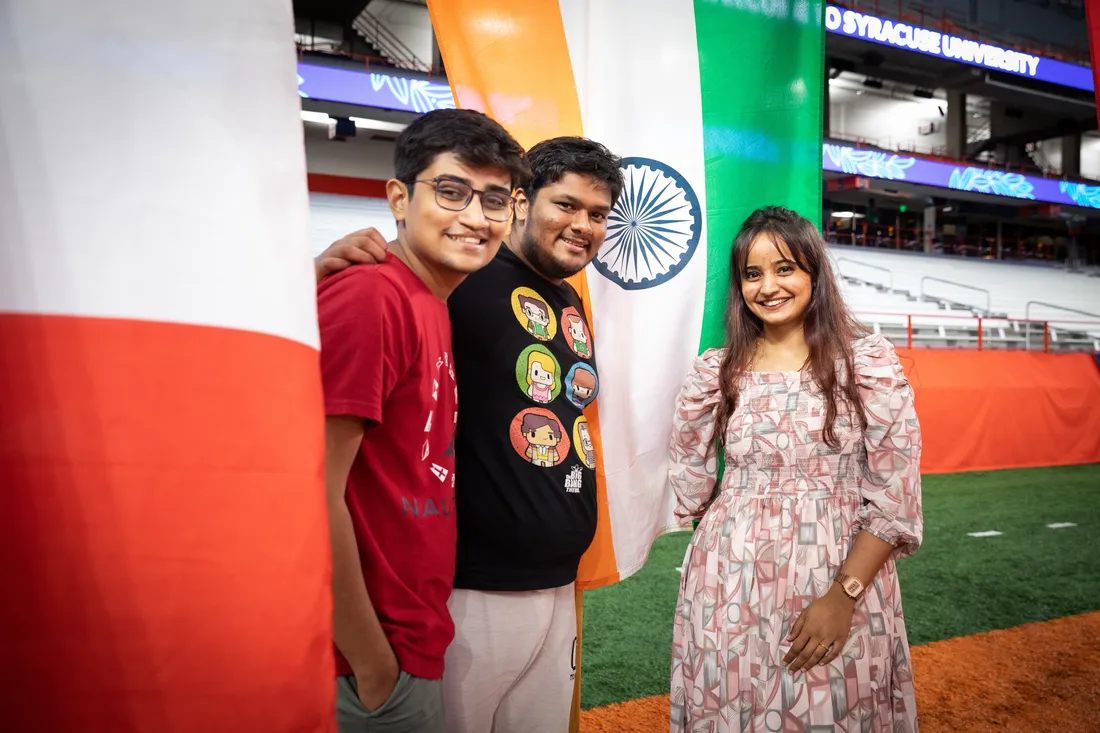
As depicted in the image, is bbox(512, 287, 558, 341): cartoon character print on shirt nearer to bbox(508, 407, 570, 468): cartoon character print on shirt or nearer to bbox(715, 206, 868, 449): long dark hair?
bbox(508, 407, 570, 468): cartoon character print on shirt

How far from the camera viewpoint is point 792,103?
214 centimetres

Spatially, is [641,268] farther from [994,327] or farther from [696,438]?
[994,327]

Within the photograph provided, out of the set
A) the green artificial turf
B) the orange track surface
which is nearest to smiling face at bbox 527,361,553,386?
the orange track surface

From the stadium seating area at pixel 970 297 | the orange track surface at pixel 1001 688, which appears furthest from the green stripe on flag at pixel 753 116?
the stadium seating area at pixel 970 297

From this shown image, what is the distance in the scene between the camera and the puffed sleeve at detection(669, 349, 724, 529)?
1.81m

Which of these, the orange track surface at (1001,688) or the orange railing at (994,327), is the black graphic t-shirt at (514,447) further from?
the orange railing at (994,327)

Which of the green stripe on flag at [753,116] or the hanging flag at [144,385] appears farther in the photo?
the green stripe on flag at [753,116]

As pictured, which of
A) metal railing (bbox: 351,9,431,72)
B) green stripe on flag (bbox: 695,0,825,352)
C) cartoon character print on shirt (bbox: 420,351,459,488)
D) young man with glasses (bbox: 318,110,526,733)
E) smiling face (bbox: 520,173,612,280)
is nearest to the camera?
young man with glasses (bbox: 318,110,526,733)

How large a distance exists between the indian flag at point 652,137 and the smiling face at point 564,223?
11.7 inches

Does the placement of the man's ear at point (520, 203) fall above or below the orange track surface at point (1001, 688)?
above

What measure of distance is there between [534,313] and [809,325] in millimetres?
631

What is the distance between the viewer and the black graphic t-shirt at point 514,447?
142 centimetres

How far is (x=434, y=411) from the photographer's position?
1223 mm

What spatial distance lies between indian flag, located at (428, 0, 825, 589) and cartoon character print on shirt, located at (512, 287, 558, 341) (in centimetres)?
34
